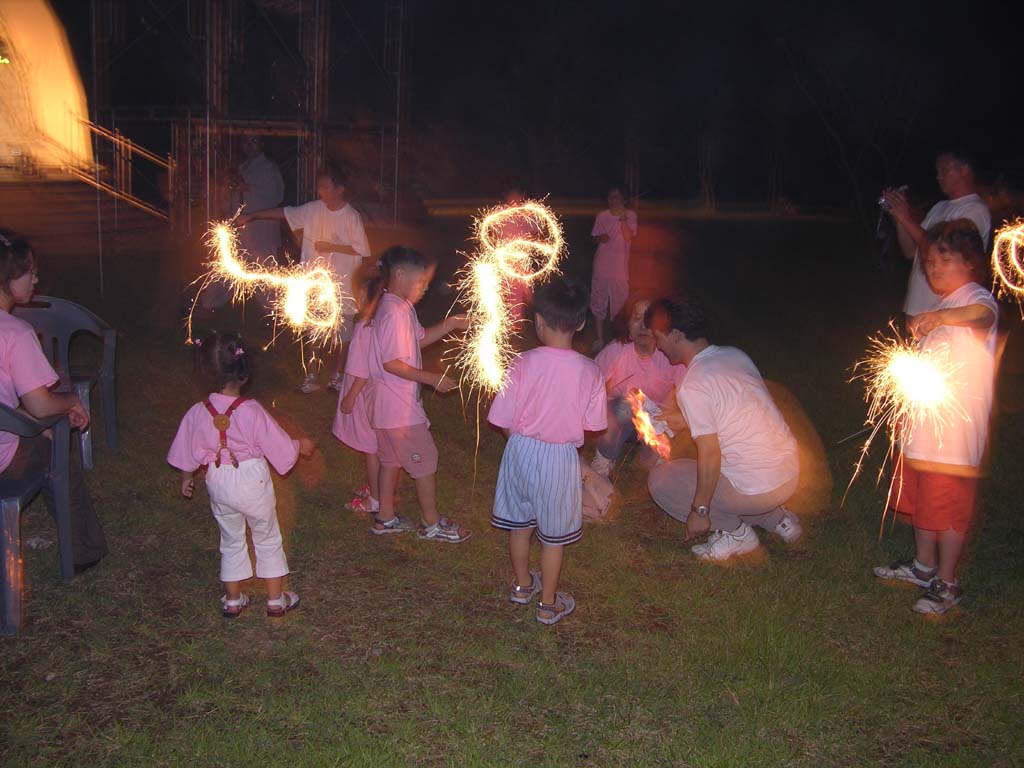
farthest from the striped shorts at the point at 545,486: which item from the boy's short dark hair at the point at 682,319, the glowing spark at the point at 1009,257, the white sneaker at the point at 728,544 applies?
the glowing spark at the point at 1009,257

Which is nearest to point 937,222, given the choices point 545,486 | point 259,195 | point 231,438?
point 545,486

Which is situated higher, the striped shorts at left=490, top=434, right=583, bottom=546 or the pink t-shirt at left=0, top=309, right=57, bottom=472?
the pink t-shirt at left=0, top=309, right=57, bottom=472

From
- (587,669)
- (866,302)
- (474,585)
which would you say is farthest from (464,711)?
(866,302)

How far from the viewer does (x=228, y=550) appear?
14.5 feet

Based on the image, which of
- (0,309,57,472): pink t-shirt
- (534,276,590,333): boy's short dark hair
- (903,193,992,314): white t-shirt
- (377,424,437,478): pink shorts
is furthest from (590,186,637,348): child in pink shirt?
(0,309,57,472): pink t-shirt

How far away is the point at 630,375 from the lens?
6.50 metres

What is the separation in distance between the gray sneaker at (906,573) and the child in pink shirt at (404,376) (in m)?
2.40

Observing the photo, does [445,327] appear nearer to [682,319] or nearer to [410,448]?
[410,448]

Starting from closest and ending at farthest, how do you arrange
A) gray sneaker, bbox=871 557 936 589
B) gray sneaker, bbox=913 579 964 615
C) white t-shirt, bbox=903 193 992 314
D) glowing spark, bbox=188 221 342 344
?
gray sneaker, bbox=913 579 964 615
gray sneaker, bbox=871 557 936 589
white t-shirt, bbox=903 193 992 314
glowing spark, bbox=188 221 342 344

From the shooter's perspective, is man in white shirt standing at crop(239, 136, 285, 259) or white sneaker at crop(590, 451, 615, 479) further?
man in white shirt standing at crop(239, 136, 285, 259)

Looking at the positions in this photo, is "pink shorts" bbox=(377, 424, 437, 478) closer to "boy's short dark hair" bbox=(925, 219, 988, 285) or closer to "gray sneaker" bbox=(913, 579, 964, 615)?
"gray sneaker" bbox=(913, 579, 964, 615)

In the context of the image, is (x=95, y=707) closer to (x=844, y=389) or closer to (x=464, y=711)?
(x=464, y=711)

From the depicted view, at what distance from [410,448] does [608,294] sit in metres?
6.08

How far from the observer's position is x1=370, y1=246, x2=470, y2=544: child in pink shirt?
5020 mm
